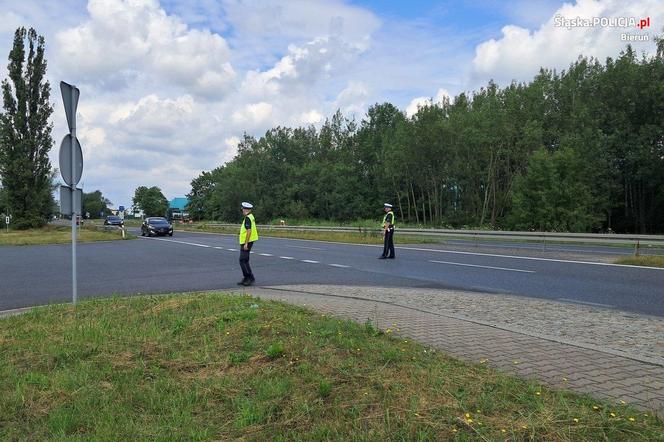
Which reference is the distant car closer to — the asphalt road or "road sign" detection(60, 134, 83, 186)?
the asphalt road

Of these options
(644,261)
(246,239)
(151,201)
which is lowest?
(644,261)

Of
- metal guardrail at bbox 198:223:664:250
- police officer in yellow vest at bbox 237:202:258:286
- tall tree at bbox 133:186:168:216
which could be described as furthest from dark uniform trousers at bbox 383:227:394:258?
tall tree at bbox 133:186:168:216

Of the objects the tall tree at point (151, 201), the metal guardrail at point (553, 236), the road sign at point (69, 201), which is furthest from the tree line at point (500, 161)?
the tall tree at point (151, 201)

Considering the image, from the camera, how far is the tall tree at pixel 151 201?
147 m

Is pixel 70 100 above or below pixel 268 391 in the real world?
above

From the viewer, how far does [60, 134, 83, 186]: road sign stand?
25.5 ft

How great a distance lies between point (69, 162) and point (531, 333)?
22.5 ft

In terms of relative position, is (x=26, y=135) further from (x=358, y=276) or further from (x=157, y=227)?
(x=358, y=276)

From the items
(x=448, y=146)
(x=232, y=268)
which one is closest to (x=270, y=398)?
(x=232, y=268)

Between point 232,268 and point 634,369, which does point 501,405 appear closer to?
point 634,369

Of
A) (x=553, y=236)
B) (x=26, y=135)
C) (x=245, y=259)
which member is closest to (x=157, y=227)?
(x=26, y=135)

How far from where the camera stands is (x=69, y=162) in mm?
7887

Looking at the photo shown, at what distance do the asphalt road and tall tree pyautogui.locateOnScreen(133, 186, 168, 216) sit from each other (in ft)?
438

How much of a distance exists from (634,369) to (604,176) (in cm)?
4142
